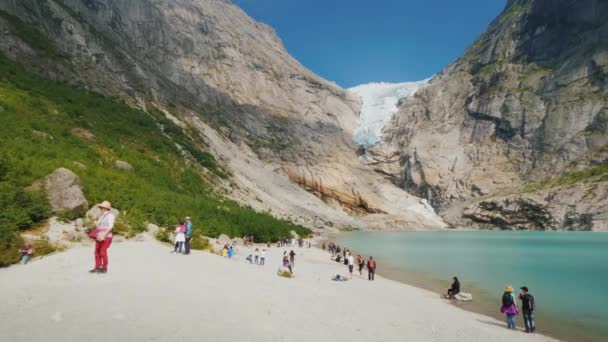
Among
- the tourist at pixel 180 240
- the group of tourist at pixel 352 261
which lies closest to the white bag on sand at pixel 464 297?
the group of tourist at pixel 352 261

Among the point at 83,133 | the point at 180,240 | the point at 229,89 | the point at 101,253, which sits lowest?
the point at 101,253

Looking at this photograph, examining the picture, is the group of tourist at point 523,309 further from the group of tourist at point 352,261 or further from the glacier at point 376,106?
the glacier at point 376,106

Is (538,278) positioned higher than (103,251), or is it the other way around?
(538,278)

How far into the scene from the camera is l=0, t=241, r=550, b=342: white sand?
672 cm

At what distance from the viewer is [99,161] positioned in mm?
31125

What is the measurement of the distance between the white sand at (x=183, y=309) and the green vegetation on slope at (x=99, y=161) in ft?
13.3

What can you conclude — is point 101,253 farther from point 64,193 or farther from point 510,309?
point 510,309

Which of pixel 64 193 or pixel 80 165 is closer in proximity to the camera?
pixel 64 193

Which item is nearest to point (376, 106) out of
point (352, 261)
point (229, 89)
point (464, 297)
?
point (229, 89)

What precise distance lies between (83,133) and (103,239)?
104ft

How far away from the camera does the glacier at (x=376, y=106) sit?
431 ft

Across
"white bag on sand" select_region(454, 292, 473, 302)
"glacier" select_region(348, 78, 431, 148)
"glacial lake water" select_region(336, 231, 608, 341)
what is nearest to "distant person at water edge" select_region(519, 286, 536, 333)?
"glacial lake water" select_region(336, 231, 608, 341)

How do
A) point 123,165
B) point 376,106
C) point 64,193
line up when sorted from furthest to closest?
1. point 376,106
2. point 123,165
3. point 64,193

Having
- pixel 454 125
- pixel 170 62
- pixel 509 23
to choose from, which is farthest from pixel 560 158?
pixel 170 62
